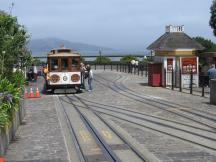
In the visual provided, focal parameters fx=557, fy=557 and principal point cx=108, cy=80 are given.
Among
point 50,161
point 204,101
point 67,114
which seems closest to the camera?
point 50,161

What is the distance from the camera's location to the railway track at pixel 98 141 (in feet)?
38.1

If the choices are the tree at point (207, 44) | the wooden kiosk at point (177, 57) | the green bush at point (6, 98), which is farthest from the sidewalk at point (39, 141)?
the tree at point (207, 44)

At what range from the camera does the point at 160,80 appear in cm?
3641

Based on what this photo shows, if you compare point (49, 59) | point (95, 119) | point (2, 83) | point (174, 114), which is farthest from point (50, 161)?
point (49, 59)

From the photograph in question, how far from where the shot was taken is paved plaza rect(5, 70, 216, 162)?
11.9 m

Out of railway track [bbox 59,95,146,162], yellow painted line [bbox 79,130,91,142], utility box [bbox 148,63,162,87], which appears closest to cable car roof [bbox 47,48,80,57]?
utility box [bbox 148,63,162,87]

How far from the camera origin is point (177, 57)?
118 ft

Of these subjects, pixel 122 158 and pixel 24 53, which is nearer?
pixel 122 158

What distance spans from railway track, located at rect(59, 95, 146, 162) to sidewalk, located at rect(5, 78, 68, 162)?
0.44m

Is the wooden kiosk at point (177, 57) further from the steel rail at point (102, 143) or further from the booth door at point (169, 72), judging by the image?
the steel rail at point (102, 143)

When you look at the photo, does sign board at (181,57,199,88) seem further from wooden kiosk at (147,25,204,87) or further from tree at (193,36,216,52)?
tree at (193,36,216,52)

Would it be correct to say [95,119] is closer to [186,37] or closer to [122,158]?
[122,158]

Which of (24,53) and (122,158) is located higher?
(24,53)

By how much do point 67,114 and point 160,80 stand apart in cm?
1631
